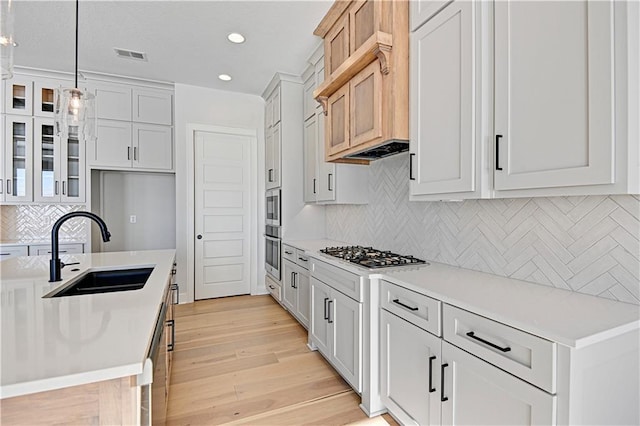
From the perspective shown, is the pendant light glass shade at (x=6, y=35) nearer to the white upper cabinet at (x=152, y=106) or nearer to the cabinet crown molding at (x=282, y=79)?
the cabinet crown molding at (x=282, y=79)

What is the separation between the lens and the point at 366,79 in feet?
7.19

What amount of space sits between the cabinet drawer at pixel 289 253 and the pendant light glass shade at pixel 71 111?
2.12m

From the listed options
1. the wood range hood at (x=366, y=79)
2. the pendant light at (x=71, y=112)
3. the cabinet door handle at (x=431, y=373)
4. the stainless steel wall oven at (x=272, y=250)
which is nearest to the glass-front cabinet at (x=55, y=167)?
the pendant light at (x=71, y=112)

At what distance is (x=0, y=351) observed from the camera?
2.75 feet

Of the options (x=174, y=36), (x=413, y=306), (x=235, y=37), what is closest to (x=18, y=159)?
(x=174, y=36)

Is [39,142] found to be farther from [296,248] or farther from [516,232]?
[516,232]

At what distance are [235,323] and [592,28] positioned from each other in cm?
362

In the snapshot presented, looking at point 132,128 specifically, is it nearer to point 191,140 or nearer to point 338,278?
point 191,140

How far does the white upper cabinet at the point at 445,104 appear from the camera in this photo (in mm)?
1559

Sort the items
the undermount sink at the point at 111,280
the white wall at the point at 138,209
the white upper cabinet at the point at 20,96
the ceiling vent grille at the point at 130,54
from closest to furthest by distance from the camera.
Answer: the undermount sink at the point at 111,280, the ceiling vent grille at the point at 130,54, the white upper cabinet at the point at 20,96, the white wall at the point at 138,209

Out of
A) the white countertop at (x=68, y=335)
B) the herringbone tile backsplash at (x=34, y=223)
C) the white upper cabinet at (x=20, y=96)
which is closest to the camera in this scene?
the white countertop at (x=68, y=335)

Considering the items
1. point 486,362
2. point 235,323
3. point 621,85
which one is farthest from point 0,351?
point 235,323

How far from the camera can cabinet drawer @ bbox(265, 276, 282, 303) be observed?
13.0 ft

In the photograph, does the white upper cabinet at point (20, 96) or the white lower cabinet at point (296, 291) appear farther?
the white upper cabinet at point (20, 96)
